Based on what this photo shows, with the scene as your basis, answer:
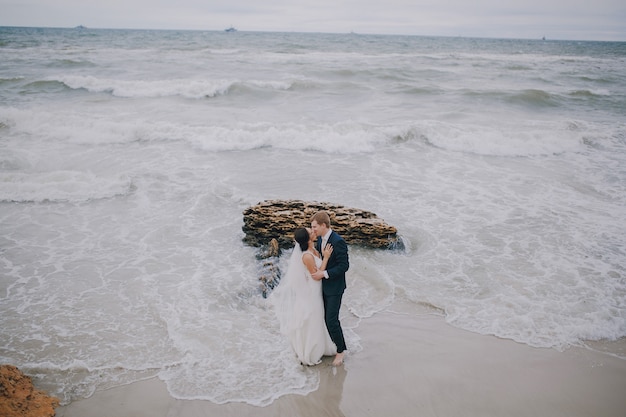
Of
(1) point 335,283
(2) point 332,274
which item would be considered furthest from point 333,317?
(2) point 332,274

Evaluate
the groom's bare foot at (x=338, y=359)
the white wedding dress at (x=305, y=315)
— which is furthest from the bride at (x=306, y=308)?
the groom's bare foot at (x=338, y=359)

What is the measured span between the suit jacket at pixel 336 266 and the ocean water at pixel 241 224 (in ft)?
3.53

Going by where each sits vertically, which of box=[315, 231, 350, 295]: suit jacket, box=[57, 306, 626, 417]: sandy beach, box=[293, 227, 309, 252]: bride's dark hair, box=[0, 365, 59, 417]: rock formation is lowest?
box=[57, 306, 626, 417]: sandy beach

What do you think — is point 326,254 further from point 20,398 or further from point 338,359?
point 20,398

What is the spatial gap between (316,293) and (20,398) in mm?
3255

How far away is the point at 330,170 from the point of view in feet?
39.4

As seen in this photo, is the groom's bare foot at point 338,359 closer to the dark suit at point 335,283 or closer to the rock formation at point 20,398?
the dark suit at point 335,283

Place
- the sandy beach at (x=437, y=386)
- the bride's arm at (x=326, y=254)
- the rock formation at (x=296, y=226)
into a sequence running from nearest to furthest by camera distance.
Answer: the sandy beach at (x=437, y=386) < the bride's arm at (x=326, y=254) < the rock formation at (x=296, y=226)

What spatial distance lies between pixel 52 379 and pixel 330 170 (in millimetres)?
8771

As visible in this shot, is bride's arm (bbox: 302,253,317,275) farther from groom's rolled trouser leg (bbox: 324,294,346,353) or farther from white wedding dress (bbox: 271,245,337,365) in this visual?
groom's rolled trouser leg (bbox: 324,294,346,353)

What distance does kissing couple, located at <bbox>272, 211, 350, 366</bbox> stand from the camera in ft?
15.3

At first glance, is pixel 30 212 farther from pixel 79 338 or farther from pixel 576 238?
pixel 576 238

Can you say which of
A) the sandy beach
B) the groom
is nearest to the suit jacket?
the groom

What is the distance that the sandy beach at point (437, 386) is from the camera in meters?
4.31
